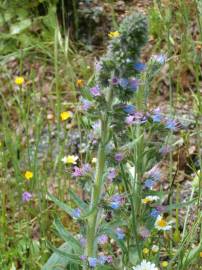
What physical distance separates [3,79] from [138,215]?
229cm

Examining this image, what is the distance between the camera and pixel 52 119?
3.69m

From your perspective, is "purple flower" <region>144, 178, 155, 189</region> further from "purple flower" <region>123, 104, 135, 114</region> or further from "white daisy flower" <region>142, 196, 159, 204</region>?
"purple flower" <region>123, 104, 135, 114</region>

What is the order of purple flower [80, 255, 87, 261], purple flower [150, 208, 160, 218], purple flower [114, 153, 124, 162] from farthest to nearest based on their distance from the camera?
1. purple flower [150, 208, 160, 218]
2. purple flower [80, 255, 87, 261]
3. purple flower [114, 153, 124, 162]

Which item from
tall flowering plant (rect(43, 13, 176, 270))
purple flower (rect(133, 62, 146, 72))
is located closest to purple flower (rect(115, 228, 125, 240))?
tall flowering plant (rect(43, 13, 176, 270))

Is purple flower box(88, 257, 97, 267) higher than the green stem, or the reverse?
the green stem

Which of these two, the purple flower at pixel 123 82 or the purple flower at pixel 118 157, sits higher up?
the purple flower at pixel 123 82

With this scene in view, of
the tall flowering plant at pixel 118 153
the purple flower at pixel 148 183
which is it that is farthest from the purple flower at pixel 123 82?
the purple flower at pixel 148 183

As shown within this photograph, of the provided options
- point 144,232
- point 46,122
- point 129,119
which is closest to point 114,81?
point 129,119

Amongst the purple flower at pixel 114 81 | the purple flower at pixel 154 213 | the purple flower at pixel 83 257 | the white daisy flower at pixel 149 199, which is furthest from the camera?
the white daisy flower at pixel 149 199

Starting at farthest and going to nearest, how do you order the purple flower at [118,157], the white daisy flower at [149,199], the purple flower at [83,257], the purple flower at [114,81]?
1. the white daisy flower at [149,199]
2. the purple flower at [83,257]
3. the purple flower at [118,157]
4. the purple flower at [114,81]

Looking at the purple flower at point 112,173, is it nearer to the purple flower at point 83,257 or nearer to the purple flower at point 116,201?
the purple flower at point 116,201

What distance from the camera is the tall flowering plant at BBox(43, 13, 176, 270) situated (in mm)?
1671

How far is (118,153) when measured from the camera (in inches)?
70.7

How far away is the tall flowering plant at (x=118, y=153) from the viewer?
1.67 m
